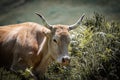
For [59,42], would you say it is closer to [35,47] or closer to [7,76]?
[35,47]

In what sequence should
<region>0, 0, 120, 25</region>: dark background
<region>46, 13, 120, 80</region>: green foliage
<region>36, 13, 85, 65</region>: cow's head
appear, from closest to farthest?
<region>46, 13, 120, 80</region>: green foliage
<region>36, 13, 85, 65</region>: cow's head
<region>0, 0, 120, 25</region>: dark background

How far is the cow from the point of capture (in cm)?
873

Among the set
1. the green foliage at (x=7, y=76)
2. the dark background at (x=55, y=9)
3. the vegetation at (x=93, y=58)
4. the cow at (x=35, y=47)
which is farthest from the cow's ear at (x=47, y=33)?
the dark background at (x=55, y=9)

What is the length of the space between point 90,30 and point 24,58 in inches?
79.1

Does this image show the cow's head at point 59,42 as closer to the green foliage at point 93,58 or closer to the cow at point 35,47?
the cow at point 35,47

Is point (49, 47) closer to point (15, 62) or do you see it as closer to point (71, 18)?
point (15, 62)

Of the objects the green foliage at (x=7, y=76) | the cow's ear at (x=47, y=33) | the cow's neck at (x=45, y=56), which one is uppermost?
the cow's ear at (x=47, y=33)

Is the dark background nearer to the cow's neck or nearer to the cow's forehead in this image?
the cow's neck

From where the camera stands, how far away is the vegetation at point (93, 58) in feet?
26.9

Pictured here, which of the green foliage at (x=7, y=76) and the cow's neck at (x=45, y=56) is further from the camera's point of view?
the cow's neck at (x=45, y=56)

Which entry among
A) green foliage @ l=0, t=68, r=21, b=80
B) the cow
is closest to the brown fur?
the cow

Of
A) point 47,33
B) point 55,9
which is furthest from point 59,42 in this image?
point 55,9

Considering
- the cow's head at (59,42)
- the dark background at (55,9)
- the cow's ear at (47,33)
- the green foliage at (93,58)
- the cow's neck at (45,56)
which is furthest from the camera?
the dark background at (55,9)

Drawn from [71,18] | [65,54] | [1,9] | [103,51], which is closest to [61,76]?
[65,54]
